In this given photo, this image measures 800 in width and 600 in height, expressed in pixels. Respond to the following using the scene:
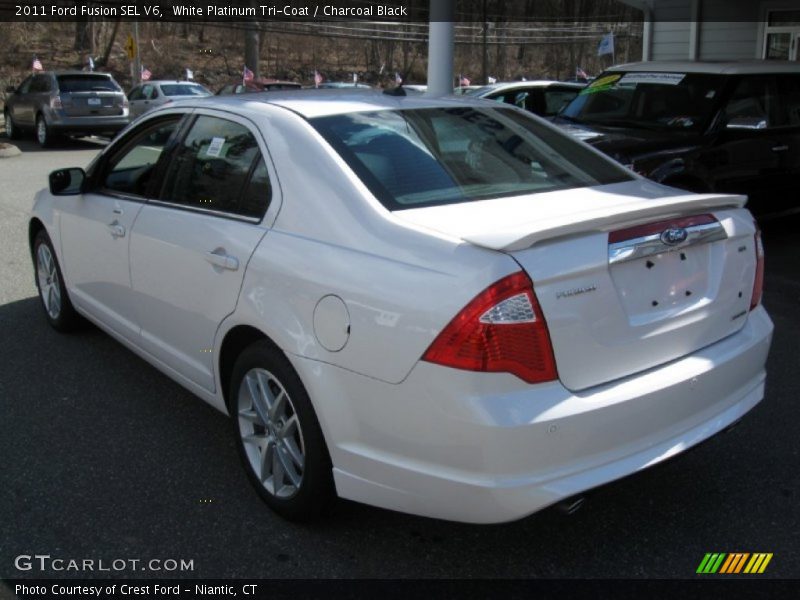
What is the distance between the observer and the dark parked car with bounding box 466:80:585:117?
40.5 feet

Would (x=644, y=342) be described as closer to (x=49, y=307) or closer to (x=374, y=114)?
(x=374, y=114)

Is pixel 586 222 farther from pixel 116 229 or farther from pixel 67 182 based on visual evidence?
pixel 67 182

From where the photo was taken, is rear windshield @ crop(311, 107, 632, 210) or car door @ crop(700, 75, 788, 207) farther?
car door @ crop(700, 75, 788, 207)

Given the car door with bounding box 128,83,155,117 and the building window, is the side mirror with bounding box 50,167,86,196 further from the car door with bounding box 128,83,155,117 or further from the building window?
the car door with bounding box 128,83,155,117

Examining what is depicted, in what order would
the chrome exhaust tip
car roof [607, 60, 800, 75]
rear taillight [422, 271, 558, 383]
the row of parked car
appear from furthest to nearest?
car roof [607, 60, 800, 75]
the row of parked car
the chrome exhaust tip
rear taillight [422, 271, 558, 383]

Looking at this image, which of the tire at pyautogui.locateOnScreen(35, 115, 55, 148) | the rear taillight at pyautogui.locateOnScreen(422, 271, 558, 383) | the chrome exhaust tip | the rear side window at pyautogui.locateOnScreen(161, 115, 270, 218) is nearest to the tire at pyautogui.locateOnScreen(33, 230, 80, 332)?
the rear side window at pyautogui.locateOnScreen(161, 115, 270, 218)

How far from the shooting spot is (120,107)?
61.7 feet

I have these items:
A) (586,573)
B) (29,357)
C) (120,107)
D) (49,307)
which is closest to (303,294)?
(586,573)

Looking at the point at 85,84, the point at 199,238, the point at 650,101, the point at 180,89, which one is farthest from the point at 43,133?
the point at 199,238

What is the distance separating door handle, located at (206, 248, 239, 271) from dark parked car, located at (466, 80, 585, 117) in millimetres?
9426

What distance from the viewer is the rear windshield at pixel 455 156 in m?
3.10

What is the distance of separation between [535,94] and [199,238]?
10163mm

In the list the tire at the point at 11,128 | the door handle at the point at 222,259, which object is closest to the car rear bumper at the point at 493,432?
the door handle at the point at 222,259

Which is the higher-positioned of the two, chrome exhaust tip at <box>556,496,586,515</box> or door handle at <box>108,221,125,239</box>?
door handle at <box>108,221,125,239</box>
